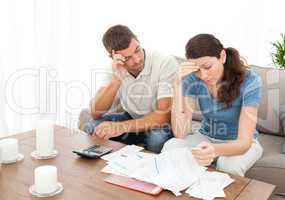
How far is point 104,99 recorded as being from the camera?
7.28 ft

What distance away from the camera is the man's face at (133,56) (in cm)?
199

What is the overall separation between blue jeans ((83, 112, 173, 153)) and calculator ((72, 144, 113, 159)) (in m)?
0.33

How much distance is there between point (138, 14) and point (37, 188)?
2174 mm

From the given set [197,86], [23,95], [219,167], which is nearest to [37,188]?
[219,167]

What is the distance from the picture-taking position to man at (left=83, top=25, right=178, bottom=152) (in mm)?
1983

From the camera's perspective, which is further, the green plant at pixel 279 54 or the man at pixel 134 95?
the green plant at pixel 279 54

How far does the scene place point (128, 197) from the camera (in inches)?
50.1

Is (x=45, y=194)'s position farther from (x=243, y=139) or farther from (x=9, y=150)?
(x=243, y=139)

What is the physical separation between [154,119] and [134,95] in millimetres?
241

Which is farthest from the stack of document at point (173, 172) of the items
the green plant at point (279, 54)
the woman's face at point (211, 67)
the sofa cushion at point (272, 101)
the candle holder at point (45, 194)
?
the green plant at point (279, 54)

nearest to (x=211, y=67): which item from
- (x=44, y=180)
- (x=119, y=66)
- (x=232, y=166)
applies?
(x=232, y=166)

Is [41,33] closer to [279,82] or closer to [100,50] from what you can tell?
[100,50]

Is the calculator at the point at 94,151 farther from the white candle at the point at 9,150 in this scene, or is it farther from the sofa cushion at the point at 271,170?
the sofa cushion at the point at 271,170

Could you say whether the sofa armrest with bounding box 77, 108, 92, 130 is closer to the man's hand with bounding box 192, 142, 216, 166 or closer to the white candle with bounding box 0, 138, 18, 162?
the white candle with bounding box 0, 138, 18, 162
